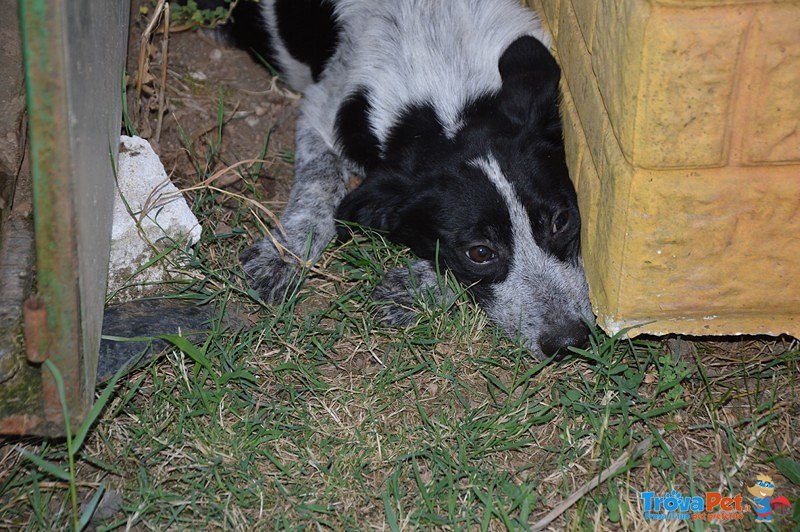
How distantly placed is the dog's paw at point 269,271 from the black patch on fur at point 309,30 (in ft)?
2.89

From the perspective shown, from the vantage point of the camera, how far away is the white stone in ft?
9.81

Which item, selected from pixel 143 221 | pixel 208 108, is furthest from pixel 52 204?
pixel 208 108

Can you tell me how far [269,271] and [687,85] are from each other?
163cm

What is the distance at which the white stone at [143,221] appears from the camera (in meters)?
2.99

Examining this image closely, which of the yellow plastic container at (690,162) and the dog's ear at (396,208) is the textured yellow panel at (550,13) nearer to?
the yellow plastic container at (690,162)

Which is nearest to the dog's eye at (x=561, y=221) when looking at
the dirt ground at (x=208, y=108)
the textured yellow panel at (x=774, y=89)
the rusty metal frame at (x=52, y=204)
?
the textured yellow panel at (x=774, y=89)

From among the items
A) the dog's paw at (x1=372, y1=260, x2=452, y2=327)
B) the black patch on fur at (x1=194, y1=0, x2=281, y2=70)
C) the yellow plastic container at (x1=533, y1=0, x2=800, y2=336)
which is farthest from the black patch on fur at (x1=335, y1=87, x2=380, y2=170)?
the yellow plastic container at (x1=533, y1=0, x2=800, y2=336)

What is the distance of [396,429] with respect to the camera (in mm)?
2617

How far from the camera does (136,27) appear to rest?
3729 mm

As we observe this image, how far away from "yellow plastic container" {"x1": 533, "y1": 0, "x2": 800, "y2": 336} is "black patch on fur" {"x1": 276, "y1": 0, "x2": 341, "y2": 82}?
1167mm

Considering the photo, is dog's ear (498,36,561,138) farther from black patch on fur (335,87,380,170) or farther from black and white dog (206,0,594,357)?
black patch on fur (335,87,380,170)

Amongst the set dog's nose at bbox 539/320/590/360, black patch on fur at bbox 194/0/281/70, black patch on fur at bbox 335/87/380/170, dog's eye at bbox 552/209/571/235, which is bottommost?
dog's nose at bbox 539/320/590/360

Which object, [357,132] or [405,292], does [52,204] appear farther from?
[357,132]

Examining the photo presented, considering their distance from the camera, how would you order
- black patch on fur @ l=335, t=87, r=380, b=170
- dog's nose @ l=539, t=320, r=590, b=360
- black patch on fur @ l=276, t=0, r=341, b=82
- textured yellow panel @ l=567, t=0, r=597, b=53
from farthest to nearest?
black patch on fur @ l=276, t=0, r=341, b=82, black patch on fur @ l=335, t=87, r=380, b=170, dog's nose @ l=539, t=320, r=590, b=360, textured yellow panel @ l=567, t=0, r=597, b=53
